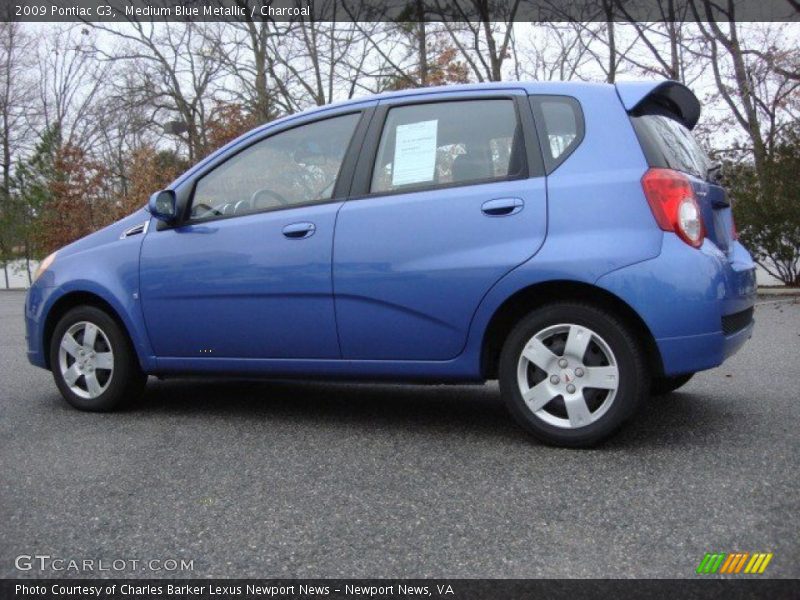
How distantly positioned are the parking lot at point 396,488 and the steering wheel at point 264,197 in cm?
119

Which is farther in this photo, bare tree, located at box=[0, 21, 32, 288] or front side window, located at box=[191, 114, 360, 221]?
bare tree, located at box=[0, 21, 32, 288]

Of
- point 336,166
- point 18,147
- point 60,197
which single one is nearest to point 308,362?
point 336,166

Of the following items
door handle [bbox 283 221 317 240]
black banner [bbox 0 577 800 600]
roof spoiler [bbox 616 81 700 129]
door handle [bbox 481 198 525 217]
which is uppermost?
roof spoiler [bbox 616 81 700 129]

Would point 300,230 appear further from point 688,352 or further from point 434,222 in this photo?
point 688,352

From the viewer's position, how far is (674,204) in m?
3.60

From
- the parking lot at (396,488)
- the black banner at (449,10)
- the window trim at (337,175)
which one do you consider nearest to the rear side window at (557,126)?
the window trim at (337,175)

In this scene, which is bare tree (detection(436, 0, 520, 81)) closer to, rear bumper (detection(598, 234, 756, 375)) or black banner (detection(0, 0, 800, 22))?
black banner (detection(0, 0, 800, 22))

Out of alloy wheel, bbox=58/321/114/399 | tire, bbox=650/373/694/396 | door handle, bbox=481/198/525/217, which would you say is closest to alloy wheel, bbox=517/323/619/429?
door handle, bbox=481/198/525/217

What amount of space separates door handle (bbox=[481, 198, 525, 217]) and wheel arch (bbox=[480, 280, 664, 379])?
36 centimetres

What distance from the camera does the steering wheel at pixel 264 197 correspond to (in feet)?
14.6

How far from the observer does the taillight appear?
3586mm

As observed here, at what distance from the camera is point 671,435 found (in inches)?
157

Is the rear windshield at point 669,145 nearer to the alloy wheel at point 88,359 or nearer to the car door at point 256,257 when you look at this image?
the car door at point 256,257

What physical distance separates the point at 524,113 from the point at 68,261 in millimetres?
2912
